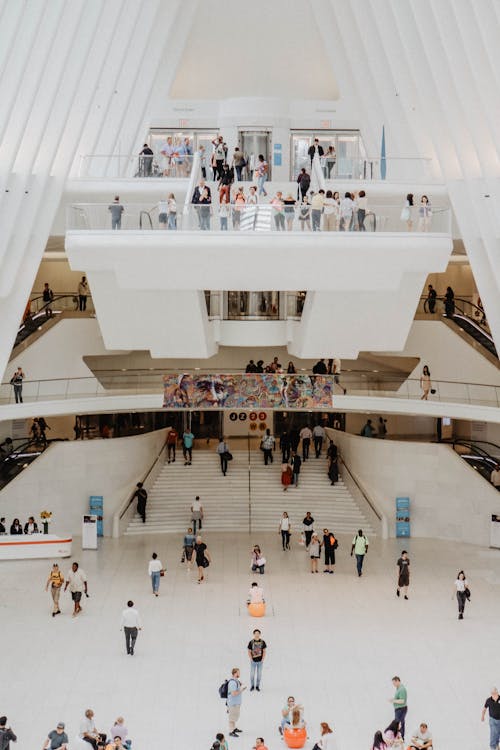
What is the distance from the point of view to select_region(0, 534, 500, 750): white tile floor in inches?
608

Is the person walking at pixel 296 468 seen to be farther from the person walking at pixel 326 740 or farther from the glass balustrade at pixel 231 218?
the person walking at pixel 326 740

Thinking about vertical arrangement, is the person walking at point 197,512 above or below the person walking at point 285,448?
below

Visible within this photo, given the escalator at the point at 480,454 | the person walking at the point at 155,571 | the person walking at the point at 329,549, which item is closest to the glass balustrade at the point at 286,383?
the escalator at the point at 480,454

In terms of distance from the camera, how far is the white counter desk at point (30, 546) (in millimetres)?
25594

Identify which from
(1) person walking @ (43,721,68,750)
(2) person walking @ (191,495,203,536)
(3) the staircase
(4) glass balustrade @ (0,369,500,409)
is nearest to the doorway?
(4) glass balustrade @ (0,369,500,409)

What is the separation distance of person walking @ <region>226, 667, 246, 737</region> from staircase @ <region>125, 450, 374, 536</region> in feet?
48.7

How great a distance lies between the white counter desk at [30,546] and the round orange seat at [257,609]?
7096mm

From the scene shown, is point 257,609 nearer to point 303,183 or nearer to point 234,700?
point 234,700

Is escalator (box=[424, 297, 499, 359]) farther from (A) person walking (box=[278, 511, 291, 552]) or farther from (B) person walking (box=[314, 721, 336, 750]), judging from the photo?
(B) person walking (box=[314, 721, 336, 750])

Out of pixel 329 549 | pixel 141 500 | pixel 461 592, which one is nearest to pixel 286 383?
pixel 141 500

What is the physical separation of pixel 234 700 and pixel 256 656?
5.57 ft

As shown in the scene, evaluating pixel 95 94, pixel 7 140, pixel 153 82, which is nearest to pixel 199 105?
pixel 153 82

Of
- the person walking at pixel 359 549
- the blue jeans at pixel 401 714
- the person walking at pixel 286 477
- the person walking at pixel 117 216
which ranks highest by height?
the person walking at pixel 117 216

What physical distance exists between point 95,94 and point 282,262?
29.7ft
